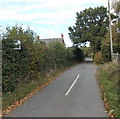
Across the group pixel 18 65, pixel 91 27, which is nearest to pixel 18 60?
pixel 18 65

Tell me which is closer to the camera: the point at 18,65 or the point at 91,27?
the point at 18,65

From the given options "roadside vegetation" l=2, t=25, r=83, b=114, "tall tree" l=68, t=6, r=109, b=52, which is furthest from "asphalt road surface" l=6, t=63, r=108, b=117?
"tall tree" l=68, t=6, r=109, b=52

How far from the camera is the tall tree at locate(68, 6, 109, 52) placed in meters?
62.3

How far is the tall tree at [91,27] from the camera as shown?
6228 cm

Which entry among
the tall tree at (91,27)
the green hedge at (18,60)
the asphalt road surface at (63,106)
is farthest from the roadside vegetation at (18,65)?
the tall tree at (91,27)

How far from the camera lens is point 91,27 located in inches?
2514

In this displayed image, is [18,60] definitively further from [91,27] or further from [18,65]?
[91,27]

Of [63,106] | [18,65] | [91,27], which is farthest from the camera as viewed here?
[91,27]

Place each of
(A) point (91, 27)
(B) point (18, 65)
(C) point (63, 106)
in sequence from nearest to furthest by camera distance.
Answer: (C) point (63, 106) < (B) point (18, 65) < (A) point (91, 27)

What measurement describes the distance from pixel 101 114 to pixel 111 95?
3324 mm

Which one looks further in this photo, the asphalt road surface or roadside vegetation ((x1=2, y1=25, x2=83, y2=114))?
roadside vegetation ((x1=2, y1=25, x2=83, y2=114))

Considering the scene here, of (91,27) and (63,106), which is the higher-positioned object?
(91,27)

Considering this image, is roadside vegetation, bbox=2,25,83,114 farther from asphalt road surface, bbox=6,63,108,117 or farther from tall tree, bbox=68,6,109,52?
tall tree, bbox=68,6,109,52

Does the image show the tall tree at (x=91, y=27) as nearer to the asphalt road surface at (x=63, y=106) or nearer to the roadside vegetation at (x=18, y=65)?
the roadside vegetation at (x=18, y=65)
